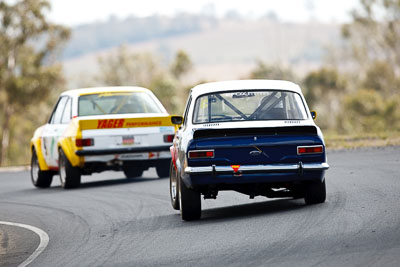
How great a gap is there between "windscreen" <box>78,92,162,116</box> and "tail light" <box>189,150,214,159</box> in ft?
24.0

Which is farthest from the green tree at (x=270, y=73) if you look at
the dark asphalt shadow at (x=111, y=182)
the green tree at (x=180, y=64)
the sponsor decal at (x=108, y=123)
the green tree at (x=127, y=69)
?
the sponsor decal at (x=108, y=123)

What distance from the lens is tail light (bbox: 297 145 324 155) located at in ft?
33.0

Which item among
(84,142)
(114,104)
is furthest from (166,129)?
(84,142)

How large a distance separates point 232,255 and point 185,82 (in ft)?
266

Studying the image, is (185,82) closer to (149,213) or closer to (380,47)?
(380,47)

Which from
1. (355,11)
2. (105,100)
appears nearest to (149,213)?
(105,100)

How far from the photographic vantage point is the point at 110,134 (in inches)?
649

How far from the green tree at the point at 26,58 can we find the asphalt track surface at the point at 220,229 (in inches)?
1390

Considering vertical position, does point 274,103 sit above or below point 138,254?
above

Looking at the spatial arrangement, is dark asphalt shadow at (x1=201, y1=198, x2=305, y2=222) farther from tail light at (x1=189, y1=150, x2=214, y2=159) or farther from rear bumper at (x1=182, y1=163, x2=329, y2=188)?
tail light at (x1=189, y1=150, x2=214, y2=159)

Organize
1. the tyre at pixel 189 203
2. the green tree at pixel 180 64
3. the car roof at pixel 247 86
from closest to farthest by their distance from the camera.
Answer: the tyre at pixel 189 203 → the car roof at pixel 247 86 → the green tree at pixel 180 64

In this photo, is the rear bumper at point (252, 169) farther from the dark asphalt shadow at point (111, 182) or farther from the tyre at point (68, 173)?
the dark asphalt shadow at point (111, 182)

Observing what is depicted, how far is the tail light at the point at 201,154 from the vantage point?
9984 mm

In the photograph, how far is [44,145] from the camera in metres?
18.4
